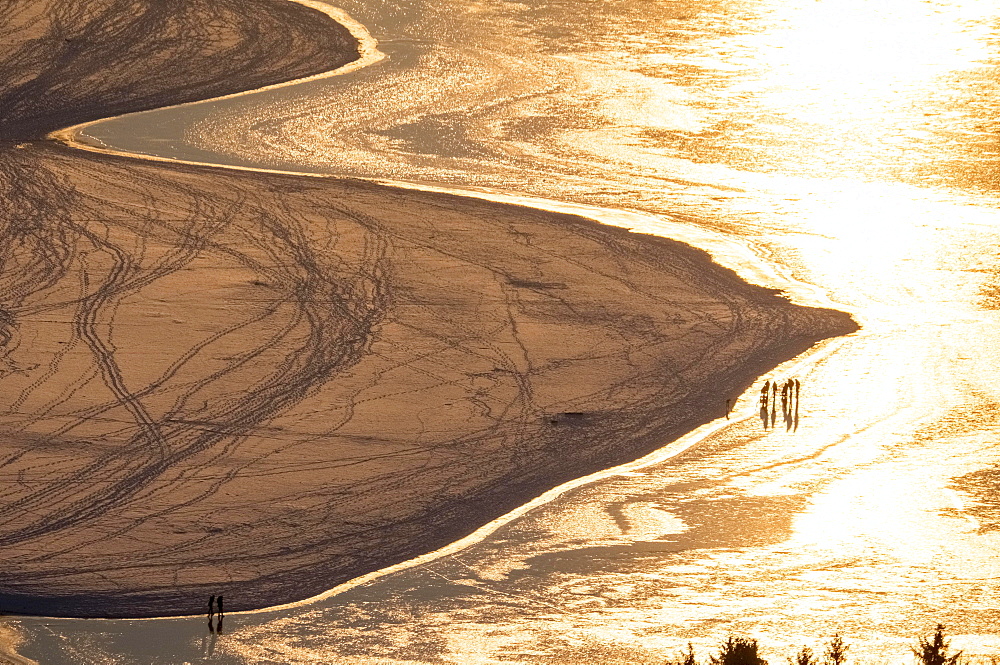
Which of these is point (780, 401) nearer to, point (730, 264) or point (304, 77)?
Answer: point (730, 264)

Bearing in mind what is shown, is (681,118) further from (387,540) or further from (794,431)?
(387,540)

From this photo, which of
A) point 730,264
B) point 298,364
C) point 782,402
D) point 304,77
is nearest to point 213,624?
point 298,364

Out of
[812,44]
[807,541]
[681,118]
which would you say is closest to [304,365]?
[807,541]

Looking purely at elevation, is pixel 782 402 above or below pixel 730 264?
below

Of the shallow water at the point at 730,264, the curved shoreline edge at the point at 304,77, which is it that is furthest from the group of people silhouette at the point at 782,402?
the curved shoreline edge at the point at 304,77

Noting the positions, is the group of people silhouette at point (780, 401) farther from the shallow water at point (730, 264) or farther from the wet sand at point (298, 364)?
the wet sand at point (298, 364)

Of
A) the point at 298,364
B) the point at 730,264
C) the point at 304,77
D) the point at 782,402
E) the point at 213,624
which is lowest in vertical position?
the point at 213,624
